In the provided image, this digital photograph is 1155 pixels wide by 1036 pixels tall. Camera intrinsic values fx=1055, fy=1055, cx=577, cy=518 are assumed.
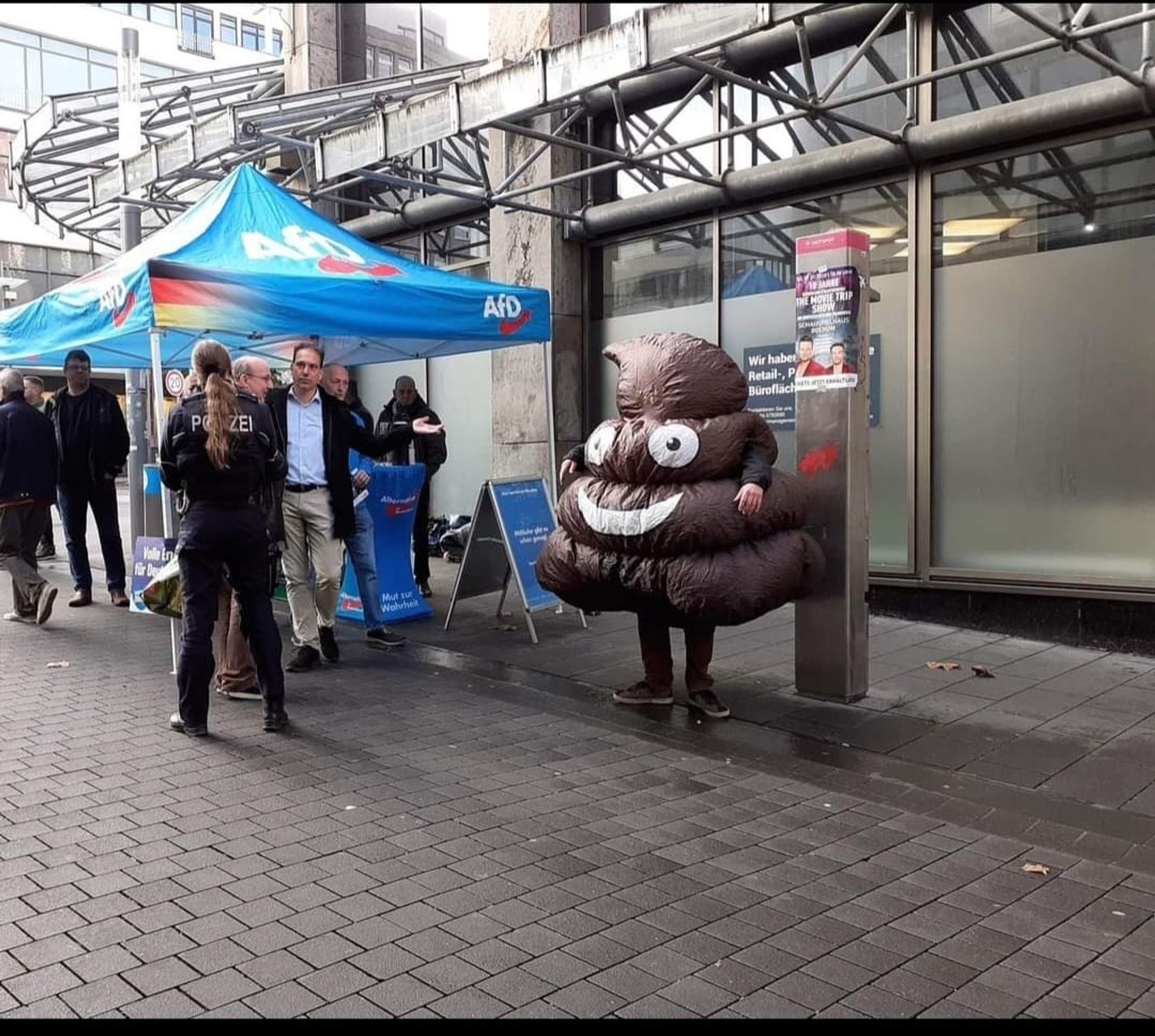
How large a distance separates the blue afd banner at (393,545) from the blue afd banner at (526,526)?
2.86ft

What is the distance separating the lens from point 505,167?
35.0 feet

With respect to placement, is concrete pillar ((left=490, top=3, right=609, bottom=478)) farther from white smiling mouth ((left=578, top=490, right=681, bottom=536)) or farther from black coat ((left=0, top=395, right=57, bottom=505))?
white smiling mouth ((left=578, top=490, right=681, bottom=536))

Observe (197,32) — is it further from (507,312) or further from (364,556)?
(364,556)

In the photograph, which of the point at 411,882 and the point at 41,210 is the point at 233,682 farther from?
the point at 41,210

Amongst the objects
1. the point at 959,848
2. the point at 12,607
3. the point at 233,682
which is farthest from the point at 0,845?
the point at 12,607

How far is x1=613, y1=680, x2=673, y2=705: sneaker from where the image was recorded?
573 centimetres

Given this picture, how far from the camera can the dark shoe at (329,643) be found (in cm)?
677

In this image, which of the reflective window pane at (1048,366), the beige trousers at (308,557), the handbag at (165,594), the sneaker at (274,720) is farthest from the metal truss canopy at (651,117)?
the sneaker at (274,720)

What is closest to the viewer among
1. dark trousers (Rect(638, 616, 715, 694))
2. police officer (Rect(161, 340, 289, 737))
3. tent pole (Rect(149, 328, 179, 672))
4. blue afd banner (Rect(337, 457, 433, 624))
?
police officer (Rect(161, 340, 289, 737))

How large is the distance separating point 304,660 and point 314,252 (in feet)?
9.08

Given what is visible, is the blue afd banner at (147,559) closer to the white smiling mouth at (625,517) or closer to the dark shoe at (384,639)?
the dark shoe at (384,639)

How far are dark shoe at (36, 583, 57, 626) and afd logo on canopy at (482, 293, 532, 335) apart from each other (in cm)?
403

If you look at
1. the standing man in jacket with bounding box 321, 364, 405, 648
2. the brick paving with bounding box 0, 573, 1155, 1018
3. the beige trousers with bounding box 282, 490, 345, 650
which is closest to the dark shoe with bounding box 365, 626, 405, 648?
the standing man in jacket with bounding box 321, 364, 405, 648

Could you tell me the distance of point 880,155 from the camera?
770cm
